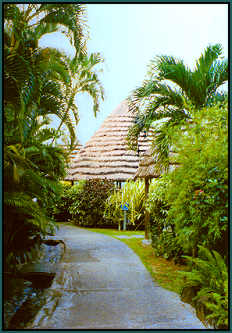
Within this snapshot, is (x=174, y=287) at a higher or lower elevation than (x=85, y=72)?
lower

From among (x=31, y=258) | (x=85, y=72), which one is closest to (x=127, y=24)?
(x=31, y=258)

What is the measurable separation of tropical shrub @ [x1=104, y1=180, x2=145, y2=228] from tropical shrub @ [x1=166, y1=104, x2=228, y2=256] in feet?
26.0

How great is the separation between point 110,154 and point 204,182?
12857 mm

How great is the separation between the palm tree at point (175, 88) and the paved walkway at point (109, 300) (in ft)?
7.43

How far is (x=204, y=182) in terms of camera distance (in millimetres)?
4027


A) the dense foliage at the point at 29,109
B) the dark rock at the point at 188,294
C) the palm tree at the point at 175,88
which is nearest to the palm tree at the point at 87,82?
the dense foliage at the point at 29,109

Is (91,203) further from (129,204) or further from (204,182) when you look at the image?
(204,182)

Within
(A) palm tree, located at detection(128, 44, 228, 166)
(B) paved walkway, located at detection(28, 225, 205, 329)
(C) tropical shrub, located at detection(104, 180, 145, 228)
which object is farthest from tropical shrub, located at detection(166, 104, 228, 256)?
(C) tropical shrub, located at detection(104, 180, 145, 228)

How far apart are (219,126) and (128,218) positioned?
922 cm

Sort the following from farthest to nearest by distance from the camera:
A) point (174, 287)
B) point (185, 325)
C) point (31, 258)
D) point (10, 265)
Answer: point (31, 258)
point (10, 265)
point (174, 287)
point (185, 325)

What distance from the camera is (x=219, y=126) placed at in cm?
414

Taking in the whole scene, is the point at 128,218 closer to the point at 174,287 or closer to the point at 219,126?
the point at 174,287

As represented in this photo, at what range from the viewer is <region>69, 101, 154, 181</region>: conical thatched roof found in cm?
1585

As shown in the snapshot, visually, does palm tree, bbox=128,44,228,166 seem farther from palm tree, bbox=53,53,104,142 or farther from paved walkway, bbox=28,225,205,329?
palm tree, bbox=53,53,104,142
